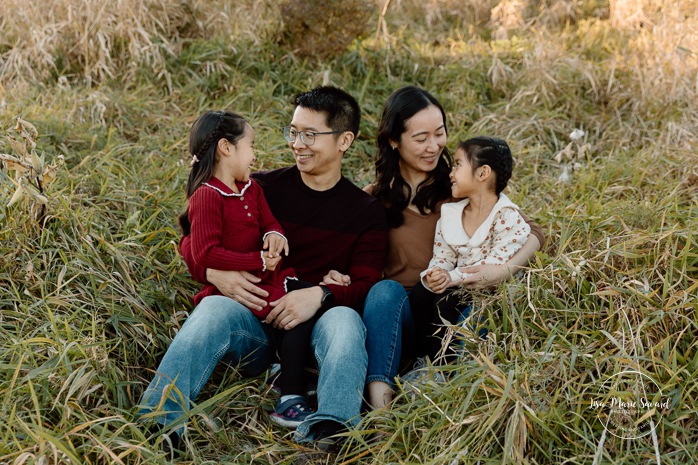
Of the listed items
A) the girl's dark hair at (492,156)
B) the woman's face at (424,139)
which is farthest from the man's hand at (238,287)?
the girl's dark hair at (492,156)

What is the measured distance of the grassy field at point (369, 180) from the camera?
7.77 ft

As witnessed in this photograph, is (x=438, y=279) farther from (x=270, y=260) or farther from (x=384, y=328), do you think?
(x=270, y=260)

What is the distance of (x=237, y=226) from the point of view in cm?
295

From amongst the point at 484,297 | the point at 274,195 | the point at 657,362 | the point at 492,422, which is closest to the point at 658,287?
the point at 657,362

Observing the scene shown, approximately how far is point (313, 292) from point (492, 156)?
0.96m

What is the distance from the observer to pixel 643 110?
486 cm

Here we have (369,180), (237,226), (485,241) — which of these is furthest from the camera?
(369,180)

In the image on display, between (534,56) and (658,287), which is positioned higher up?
(534,56)

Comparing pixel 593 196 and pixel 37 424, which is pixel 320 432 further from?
pixel 593 196

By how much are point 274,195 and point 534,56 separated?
2980mm

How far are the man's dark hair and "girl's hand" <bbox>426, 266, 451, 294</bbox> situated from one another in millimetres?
815

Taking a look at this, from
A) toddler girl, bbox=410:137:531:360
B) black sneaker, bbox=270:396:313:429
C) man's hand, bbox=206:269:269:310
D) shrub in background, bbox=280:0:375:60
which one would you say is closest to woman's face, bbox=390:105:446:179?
toddler girl, bbox=410:137:531:360

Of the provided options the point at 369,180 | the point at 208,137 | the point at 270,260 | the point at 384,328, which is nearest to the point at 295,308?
the point at 270,260

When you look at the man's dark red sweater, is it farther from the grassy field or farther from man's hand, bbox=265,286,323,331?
the grassy field
